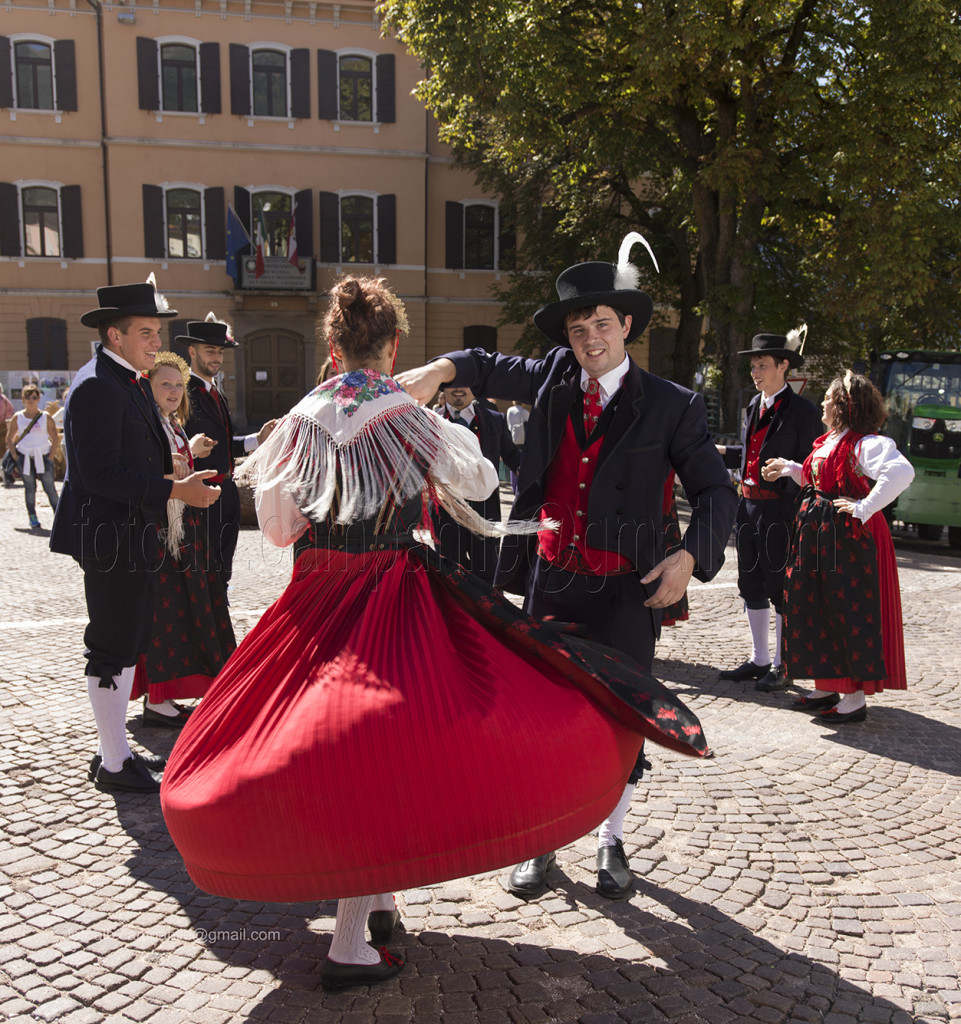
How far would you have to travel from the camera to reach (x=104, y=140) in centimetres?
2570

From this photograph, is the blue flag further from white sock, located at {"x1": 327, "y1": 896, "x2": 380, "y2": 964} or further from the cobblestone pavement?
white sock, located at {"x1": 327, "y1": 896, "x2": 380, "y2": 964}

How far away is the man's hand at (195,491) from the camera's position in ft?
13.2

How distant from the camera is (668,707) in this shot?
2.65 m

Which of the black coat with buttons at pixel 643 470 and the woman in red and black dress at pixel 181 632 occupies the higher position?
the black coat with buttons at pixel 643 470

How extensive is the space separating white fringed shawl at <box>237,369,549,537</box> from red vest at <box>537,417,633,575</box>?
498 mm

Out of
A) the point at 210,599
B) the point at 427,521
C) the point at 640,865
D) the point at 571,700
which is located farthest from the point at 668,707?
the point at 210,599

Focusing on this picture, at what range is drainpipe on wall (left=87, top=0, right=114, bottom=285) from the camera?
2525 centimetres

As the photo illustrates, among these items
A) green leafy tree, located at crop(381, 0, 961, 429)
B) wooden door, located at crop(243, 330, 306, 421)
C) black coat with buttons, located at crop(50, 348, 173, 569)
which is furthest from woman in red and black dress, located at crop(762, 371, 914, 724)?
wooden door, located at crop(243, 330, 306, 421)

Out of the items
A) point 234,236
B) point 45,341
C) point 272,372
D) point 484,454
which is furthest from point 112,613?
point 45,341

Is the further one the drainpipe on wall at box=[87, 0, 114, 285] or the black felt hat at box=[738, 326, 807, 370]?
the drainpipe on wall at box=[87, 0, 114, 285]

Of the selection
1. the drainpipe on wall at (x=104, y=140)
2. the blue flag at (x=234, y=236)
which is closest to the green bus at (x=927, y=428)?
the blue flag at (x=234, y=236)

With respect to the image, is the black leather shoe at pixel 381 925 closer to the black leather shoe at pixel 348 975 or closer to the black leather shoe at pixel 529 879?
the black leather shoe at pixel 348 975

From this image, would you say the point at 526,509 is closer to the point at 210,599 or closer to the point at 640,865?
the point at 640,865

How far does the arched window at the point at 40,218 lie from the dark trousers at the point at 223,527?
24163 millimetres
